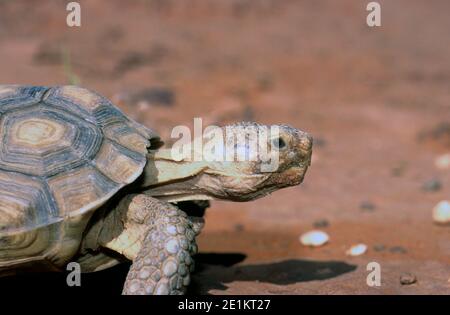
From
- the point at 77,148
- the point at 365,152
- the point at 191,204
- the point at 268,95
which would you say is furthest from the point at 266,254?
the point at 268,95

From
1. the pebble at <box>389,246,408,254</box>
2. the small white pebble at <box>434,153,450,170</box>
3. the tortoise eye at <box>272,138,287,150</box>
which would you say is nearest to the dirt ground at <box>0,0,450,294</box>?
the pebble at <box>389,246,408,254</box>

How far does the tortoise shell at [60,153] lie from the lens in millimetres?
3426

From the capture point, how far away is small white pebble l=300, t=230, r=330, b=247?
16.8 feet

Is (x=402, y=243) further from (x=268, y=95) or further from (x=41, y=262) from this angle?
(x=268, y=95)

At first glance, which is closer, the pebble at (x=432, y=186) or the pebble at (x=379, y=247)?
the pebble at (x=379, y=247)

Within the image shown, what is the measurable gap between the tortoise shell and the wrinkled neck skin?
0.14 m

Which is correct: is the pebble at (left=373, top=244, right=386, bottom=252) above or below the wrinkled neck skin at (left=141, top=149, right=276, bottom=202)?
below

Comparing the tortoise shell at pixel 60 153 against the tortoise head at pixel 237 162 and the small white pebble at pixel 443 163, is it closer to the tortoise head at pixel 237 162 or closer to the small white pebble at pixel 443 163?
the tortoise head at pixel 237 162

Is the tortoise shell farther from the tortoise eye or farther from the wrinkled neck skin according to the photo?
the tortoise eye

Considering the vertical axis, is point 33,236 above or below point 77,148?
below

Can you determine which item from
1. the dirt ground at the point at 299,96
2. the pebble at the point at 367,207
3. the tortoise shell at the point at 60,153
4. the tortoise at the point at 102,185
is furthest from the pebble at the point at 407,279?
the pebble at the point at 367,207

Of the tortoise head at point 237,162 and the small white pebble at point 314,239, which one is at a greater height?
the tortoise head at point 237,162

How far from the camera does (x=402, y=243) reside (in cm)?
504

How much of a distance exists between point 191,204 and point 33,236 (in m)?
1.06
